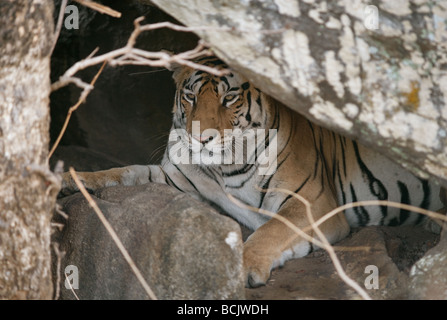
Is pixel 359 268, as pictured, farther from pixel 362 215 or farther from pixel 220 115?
pixel 220 115

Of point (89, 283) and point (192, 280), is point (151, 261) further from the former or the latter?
Answer: point (89, 283)

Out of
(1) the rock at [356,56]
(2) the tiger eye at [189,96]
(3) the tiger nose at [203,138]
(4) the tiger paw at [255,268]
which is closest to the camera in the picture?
(1) the rock at [356,56]

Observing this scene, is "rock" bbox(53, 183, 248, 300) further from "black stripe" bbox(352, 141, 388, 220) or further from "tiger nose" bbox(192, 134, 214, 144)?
"black stripe" bbox(352, 141, 388, 220)

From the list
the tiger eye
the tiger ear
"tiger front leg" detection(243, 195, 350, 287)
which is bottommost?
"tiger front leg" detection(243, 195, 350, 287)

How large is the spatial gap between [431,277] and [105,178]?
6.60 ft

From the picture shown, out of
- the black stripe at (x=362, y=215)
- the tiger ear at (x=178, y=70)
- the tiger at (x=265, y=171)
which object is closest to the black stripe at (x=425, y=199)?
the tiger at (x=265, y=171)

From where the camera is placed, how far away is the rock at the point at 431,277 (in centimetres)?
258

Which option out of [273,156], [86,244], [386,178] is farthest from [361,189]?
[86,244]

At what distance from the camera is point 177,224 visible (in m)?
2.68

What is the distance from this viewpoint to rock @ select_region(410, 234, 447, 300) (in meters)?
2.58

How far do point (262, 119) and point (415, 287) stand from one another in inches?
57.4

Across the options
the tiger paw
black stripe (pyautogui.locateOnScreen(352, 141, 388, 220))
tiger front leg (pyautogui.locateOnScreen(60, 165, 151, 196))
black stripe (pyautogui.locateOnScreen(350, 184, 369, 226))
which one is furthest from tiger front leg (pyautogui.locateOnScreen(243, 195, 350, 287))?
tiger front leg (pyautogui.locateOnScreen(60, 165, 151, 196))

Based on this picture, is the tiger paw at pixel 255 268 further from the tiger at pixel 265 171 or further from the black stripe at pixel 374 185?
the black stripe at pixel 374 185

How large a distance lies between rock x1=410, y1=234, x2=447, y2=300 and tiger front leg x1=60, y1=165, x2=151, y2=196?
1.90 meters
